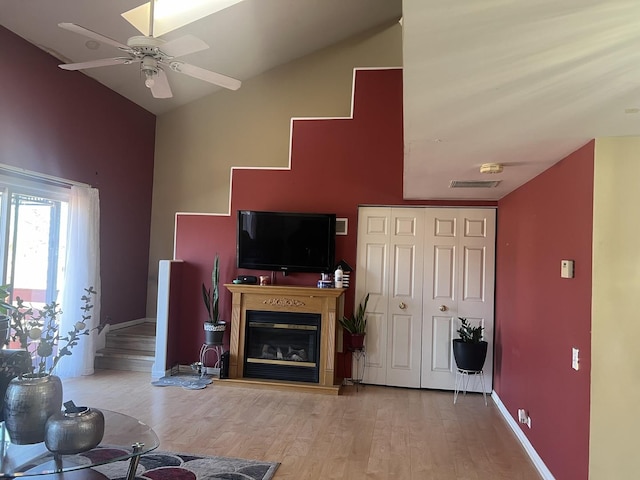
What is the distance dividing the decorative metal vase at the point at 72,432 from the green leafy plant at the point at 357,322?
10.1 feet

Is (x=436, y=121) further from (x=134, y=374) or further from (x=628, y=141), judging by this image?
(x=134, y=374)

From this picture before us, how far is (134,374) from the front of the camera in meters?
5.32

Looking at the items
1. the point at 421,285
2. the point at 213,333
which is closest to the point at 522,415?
the point at 421,285

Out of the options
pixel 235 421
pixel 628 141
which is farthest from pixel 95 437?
pixel 628 141

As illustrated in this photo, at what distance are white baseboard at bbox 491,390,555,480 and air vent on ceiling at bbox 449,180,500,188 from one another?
2060 millimetres

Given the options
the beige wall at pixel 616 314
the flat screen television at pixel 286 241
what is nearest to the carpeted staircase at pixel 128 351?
the flat screen television at pixel 286 241

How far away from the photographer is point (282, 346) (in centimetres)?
517

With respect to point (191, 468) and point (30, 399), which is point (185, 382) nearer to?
point (191, 468)

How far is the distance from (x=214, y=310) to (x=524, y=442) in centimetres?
345

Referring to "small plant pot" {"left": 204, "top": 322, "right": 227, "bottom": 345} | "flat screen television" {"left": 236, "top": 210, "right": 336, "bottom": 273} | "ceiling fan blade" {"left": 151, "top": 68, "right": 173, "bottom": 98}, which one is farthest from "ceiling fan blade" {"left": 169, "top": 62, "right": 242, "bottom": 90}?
"small plant pot" {"left": 204, "top": 322, "right": 227, "bottom": 345}

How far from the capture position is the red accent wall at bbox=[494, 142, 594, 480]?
2498 millimetres

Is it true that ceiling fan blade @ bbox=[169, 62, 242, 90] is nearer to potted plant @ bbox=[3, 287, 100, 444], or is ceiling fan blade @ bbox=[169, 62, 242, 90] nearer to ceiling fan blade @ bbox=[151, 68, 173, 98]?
ceiling fan blade @ bbox=[151, 68, 173, 98]

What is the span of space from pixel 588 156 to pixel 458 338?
293 cm

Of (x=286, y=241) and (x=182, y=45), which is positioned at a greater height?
(x=182, y=45)
